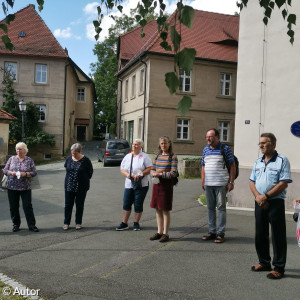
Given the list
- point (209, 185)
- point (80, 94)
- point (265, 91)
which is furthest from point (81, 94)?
point (209, 185)

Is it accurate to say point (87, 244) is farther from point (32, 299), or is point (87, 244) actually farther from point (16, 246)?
point (32, 299)

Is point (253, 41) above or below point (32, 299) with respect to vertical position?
above

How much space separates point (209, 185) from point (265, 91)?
410 centimetres

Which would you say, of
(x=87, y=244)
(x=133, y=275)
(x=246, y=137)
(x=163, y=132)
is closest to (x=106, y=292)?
(x=133, y=275)

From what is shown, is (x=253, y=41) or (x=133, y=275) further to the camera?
(x=253, y=41)

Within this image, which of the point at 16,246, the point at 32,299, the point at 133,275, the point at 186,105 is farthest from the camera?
the point at 16,246

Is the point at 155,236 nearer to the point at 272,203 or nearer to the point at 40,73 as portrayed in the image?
the point at 272,203

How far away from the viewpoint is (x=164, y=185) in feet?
21.6

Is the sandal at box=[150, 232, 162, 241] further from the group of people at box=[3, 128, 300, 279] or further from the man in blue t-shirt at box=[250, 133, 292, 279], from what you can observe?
the man in blue t-shirt at box=[250, 133, 292, 279]

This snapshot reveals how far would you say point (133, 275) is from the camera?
477cm

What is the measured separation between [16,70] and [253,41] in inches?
892

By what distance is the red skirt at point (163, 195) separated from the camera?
654 cm

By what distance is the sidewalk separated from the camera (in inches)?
168

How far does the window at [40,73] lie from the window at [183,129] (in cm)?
1070
